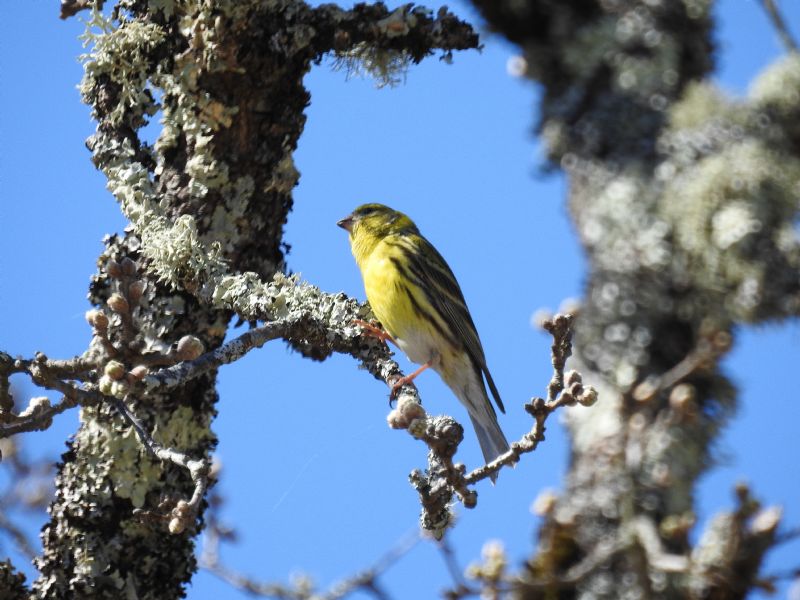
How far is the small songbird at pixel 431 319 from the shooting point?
5.29m

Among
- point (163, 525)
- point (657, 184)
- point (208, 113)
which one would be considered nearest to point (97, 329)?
point (163, 525)

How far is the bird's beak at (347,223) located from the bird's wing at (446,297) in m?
0.43

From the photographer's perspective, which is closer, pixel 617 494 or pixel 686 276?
pixel 617 494

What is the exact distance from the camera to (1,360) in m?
3.01

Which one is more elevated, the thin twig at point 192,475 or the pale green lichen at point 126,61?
the pale green lichen at point 126,61

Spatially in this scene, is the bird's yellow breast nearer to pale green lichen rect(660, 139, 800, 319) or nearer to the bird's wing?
the bird's wing

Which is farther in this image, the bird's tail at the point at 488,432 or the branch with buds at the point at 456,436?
the bird's tail at the point at 488,432

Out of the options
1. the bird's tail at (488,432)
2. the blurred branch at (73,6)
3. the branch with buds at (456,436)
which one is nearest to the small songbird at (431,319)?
the bird's tail at (488,432)

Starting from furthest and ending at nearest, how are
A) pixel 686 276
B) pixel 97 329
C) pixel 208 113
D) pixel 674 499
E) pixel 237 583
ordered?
1. pixel 208 113
2. pixel 237 583
3. pixel 97 329
4. pixel 686 276
5. pixel 674 499

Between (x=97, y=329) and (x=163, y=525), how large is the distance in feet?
3.30

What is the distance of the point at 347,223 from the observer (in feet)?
20.7

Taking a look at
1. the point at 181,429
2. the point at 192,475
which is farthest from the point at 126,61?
the point at 192,475

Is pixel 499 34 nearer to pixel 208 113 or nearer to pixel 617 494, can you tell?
pixel 617 494

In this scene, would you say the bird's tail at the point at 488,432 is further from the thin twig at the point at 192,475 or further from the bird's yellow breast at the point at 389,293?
the thin twig at the point at 192,475
